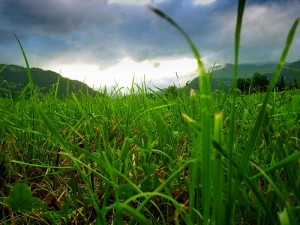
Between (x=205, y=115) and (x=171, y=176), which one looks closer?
(x=205, y=115)

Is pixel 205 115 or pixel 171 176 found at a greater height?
pixel 205 115

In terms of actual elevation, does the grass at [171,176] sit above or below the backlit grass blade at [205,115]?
below

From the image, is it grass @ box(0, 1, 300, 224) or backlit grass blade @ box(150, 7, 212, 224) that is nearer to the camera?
backlit grass blade @ box(150, 7, 212, 224)

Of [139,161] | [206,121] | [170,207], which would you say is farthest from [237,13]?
[139,161]

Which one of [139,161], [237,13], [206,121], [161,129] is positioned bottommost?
[139,161]

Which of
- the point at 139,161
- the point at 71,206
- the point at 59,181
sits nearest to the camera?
the point at 71,206

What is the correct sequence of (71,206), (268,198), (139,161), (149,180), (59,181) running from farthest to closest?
(139,161), (59,181), (71,206), (149,180), (268,198)

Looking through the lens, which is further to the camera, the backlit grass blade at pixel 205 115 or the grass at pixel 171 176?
the grass at pixel 171 176

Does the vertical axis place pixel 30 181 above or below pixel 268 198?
below

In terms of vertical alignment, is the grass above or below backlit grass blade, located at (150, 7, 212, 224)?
below

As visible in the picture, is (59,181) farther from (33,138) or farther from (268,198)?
(268,198)

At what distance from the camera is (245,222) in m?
1.06

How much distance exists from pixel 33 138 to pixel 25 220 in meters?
0.79

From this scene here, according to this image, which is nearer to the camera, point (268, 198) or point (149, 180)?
point (268, 198)
